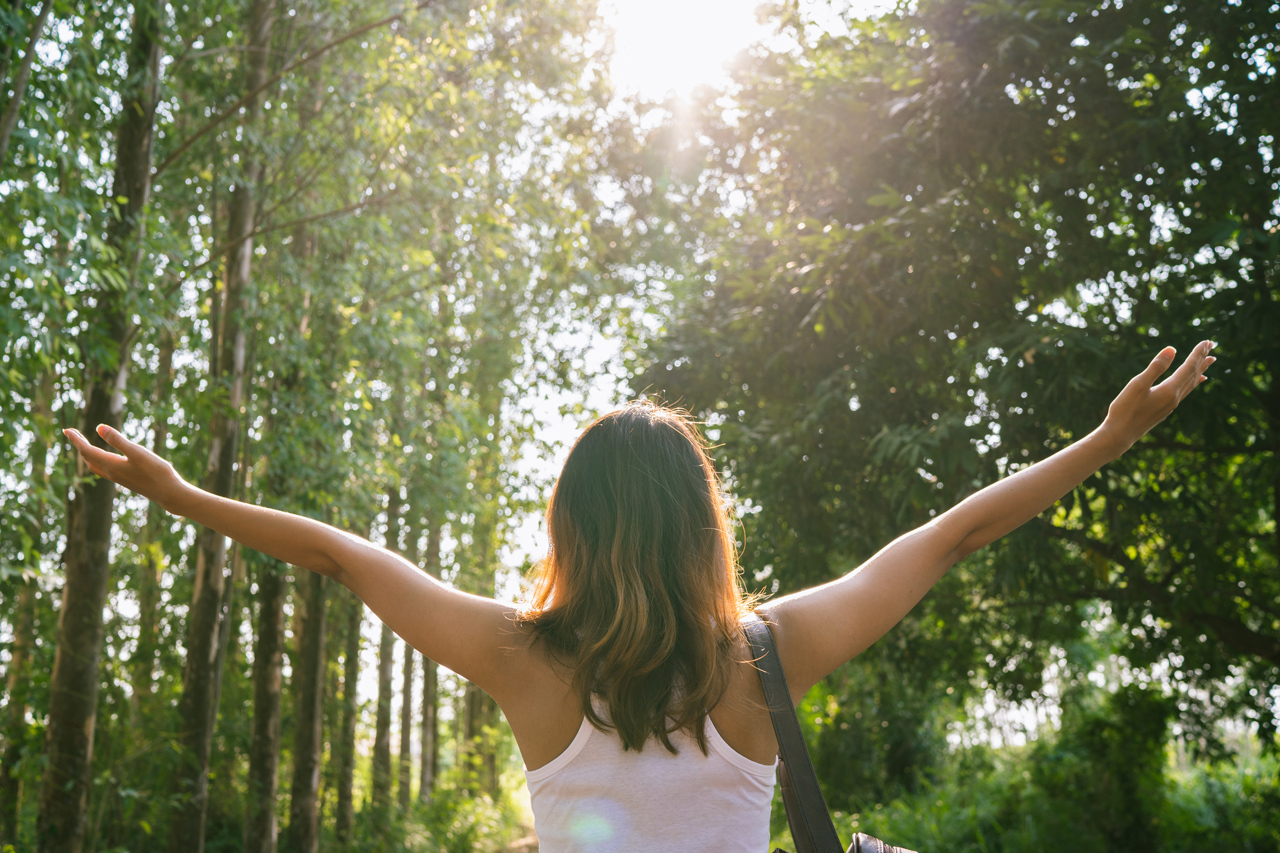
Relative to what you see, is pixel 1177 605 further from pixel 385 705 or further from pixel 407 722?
pixel 407 722

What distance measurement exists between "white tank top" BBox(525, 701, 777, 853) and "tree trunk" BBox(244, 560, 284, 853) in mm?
9478

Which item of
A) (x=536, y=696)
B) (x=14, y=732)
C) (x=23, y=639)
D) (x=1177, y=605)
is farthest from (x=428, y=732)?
(x=536, y=696)

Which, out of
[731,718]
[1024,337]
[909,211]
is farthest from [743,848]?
[909,211]

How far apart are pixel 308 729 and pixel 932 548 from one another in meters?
11.9

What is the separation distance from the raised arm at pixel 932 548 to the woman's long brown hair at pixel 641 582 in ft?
0.44

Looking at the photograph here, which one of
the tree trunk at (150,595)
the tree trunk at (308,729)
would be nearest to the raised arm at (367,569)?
the tree trunk at (150,595)

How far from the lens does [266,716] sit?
10.9m

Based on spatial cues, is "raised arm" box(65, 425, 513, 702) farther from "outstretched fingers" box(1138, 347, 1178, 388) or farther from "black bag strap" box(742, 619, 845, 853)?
"outstretched fingers" box(1138, 347, 1178, 388)

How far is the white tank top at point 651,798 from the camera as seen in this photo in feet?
4.86

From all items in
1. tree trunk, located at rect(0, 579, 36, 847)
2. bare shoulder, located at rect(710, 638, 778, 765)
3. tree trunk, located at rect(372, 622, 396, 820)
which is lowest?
bare shoulder, located at rect(710, 638, 778, 765)

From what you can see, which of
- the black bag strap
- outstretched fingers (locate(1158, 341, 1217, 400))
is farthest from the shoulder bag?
outstretched fingers (locate(1158, 341, 1217, 400))

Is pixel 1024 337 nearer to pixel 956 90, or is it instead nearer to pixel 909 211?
pixel 909 211

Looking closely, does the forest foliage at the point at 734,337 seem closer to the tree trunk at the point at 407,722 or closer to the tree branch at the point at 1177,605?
the tree branch at the point at 1177,605

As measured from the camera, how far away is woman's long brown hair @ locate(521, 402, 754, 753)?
1530 mm
